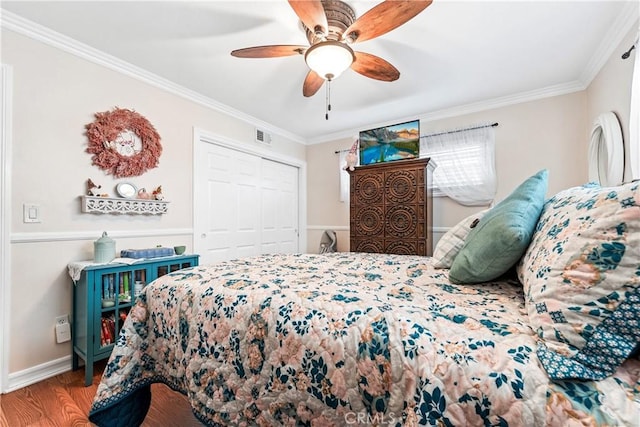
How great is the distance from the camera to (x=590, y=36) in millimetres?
2137

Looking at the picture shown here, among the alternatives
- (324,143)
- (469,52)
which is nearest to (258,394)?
(469,52)

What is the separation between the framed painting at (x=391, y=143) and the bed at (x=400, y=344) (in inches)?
82.6

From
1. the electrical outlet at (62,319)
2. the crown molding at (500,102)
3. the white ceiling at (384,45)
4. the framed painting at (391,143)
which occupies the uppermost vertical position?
the white ceiling at (384,45)

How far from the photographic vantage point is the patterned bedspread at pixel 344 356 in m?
0.63

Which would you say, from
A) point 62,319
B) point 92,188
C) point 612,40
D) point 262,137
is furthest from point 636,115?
point 62,319

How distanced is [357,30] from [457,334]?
1713 millimetres

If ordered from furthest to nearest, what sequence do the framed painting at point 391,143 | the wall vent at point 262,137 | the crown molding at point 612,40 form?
the wall vent at point 262,137 < the framed painting at point 391,143 < the crown molding at point 612,40

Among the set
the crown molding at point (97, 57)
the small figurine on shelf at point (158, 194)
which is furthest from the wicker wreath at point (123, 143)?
the crown molding at point (97, 57)

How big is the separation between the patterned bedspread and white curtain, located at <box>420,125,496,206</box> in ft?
7.02

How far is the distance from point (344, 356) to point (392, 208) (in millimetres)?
2622

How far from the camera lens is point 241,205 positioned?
146 inches

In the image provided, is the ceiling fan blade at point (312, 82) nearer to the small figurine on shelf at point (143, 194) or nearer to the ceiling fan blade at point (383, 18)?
the ceiling fan blade at point (383, 18)

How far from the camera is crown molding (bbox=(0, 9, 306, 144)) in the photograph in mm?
1949

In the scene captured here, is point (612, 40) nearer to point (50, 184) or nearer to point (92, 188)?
point (92, 188)
